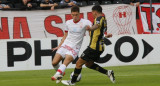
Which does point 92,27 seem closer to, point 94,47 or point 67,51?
point 94,47

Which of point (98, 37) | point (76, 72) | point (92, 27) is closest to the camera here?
point (92, 27)

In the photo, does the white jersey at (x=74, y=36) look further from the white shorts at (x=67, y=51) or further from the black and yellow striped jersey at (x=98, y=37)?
the black and yellow striped jersey at (x=98, y=37)

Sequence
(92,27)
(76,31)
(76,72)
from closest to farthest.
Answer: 1. (92,27)
2. (76,72)
3. (76,31)

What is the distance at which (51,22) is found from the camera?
2067 centimetres

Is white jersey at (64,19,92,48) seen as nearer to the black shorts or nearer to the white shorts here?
the white shorts

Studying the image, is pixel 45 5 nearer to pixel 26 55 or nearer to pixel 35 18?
pixel 35 18

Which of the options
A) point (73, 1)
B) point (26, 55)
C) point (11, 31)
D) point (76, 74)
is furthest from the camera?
point (73, 1)

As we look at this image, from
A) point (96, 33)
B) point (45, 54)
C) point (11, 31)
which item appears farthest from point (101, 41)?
point (11, 31)

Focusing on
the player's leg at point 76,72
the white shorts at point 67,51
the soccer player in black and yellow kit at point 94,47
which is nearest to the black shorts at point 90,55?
the soccer player in black and yellow kit at point 94,47

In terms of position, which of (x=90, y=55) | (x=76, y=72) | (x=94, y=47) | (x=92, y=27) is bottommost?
(x=76, y=72)

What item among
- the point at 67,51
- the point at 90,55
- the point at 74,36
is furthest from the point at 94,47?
the point at 67,51

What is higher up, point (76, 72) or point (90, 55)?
point (90, 55)

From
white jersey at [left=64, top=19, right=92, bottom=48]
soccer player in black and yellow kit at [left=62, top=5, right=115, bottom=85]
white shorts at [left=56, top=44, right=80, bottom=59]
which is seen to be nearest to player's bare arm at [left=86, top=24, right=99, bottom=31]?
soccer player in black and yellow kit at [left=62, top=5, right=115, bottom=85]

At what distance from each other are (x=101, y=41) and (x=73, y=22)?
91 centimetres
